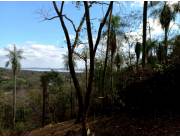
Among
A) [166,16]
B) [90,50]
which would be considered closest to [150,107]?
[90,50]

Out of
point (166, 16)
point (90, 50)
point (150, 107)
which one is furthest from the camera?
point (166, 16)

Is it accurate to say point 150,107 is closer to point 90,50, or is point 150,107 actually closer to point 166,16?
point 90,50

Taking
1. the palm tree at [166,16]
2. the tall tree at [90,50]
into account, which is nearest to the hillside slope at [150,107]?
the tall tree at [90,50]

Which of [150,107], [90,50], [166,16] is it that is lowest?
[150,107]

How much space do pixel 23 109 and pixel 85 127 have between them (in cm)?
4718

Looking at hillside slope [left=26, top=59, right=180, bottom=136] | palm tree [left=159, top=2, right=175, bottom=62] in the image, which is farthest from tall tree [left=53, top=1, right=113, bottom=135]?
palm tree [left=159, top=2, right=175, bottom=62]

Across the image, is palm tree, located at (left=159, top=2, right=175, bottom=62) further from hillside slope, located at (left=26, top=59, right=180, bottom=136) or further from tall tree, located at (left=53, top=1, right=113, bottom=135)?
tall tree, located at (left=53, top=1, right=113, bottom=135)

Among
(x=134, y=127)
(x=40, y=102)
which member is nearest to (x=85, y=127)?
(x=134, y=127)

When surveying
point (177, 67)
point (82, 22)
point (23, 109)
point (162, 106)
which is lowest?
point (23, 109)

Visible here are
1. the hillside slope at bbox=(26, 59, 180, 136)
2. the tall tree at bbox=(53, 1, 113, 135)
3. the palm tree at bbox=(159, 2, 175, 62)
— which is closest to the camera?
the tall tree at bbox=(53, 1, 113, 135)

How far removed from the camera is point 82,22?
1355 centimetres

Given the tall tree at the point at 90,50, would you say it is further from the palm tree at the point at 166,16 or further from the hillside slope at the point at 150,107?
the palm tree at the point at 166,16

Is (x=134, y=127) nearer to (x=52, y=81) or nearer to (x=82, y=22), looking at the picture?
(x=82, y=22)

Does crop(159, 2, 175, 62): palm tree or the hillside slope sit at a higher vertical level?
crop(159, 2, 175, 62): palm tree
